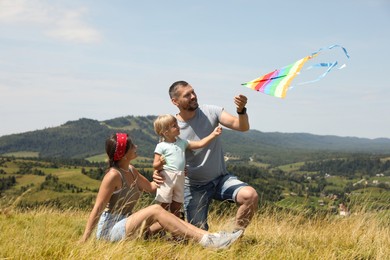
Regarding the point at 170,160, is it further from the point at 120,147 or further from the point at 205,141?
the point at 120,147

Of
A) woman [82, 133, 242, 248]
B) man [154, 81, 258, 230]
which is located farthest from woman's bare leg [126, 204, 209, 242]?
man [154, 81, 258, 230]

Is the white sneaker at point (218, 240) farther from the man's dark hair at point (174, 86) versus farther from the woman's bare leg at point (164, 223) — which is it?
the man's dark hair at point (174, 86)

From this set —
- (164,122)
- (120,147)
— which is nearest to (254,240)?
(164,122)

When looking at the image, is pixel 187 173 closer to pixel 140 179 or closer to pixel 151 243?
pixel 140 179

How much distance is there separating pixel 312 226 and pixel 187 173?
2574 millimetres

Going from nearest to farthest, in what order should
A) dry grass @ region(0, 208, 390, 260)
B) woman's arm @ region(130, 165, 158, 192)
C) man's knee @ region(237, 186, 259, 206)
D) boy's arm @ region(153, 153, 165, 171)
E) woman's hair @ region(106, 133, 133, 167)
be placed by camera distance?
dry grass @ region(0, 208, 390, 260)
woman's hair @ region(106, 133, 133, 167)
man's knee @ region(237, 186, 259, 206)
boy's arm @ region(153, 153, 165, 171)
woman's arm @ region(130, 165, 158, 192)

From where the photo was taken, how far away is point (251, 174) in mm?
126000

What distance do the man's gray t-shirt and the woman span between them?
2.97ft

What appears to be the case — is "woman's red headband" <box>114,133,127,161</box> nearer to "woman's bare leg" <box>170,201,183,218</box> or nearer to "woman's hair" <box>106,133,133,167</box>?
"woman's hair" <box>106,133,133,167</box>

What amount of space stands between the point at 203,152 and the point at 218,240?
149 centimetres

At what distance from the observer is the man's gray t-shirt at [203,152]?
5625mm

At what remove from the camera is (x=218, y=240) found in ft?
14.9

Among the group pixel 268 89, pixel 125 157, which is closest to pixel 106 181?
pixel 125 157

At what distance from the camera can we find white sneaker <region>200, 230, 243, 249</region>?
450 cm
